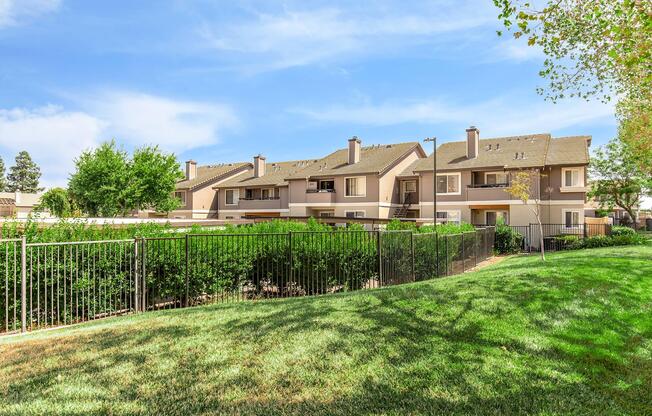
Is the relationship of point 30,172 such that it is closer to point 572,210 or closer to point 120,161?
point 120,161

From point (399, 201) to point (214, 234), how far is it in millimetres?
29376

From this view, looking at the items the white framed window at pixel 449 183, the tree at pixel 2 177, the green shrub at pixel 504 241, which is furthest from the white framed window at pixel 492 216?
the tree at pixel 2 177

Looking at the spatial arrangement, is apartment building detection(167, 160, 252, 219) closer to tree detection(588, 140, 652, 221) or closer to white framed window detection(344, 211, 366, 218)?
white framed window detection(344, 211, 366, 218)

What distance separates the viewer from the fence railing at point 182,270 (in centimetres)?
882

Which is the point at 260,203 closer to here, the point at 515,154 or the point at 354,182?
the point at 354,182

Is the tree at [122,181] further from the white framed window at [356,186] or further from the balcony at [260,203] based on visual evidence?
the white framed window at [356,186]

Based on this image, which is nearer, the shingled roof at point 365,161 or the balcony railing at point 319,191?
the shingled roof at point 365,161

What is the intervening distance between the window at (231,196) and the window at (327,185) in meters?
11.2

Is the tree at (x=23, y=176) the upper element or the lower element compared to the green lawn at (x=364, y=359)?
upper

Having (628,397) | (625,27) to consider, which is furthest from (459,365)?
(625,27)

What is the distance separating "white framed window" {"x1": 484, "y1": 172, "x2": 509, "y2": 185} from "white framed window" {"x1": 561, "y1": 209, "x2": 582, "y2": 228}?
466 centimetres

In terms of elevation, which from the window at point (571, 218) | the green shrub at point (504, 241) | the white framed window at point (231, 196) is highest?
the white framed window at point (231, 196)

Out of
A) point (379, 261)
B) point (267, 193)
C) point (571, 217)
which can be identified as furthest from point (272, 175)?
point (379, 261)

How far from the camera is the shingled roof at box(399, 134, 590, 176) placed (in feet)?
101
